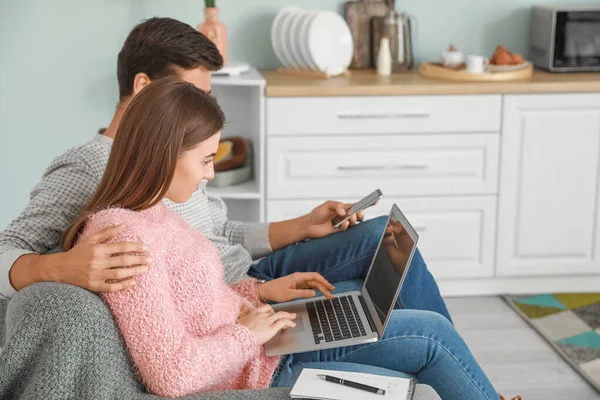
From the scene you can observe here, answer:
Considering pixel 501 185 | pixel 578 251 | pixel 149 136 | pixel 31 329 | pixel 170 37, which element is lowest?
pixel 578 251

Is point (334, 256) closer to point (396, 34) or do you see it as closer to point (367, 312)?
point (367, 312)

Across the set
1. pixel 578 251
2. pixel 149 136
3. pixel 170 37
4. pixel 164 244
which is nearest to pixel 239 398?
pixel 164 244

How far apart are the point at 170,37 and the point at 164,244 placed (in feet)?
2.11

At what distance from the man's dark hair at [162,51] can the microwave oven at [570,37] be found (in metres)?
1.83

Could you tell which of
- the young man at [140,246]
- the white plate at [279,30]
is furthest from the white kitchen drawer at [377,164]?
the young man at [140,246]

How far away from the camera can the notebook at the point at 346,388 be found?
4.81 feet

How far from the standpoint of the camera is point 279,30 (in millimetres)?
3449

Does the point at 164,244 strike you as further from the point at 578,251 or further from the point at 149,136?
the point at 578,251

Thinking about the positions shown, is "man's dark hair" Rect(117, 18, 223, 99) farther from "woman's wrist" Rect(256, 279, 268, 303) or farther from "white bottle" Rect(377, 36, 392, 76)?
"white bottle" Rect(377, 36, 392, 76)

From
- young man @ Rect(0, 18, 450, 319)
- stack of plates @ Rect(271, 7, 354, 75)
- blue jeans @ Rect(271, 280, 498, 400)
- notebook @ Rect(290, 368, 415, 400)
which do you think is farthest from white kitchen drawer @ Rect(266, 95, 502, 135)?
notebook @ Rect(290, 368, 415, 400)

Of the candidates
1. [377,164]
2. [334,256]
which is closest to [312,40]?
[377,164]

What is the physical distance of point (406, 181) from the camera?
3309 mm

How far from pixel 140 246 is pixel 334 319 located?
59cm

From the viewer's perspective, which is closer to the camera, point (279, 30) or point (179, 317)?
point (179, 317)
